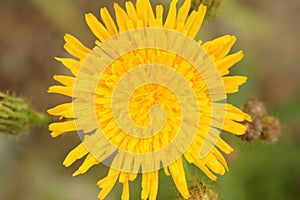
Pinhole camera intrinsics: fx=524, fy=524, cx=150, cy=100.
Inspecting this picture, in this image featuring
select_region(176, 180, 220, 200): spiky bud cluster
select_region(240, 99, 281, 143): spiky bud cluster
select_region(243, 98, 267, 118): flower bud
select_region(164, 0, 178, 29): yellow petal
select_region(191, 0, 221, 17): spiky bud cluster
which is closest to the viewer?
select_region(164, 0, 178, 29): yellow petal

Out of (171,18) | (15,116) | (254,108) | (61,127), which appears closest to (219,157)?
(254,108)

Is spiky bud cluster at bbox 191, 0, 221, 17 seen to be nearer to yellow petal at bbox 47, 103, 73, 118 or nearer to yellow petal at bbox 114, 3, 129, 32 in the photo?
yellow petal at bbox 114, 3, 129, 32

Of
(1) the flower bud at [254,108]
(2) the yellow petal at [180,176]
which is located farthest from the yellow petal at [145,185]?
(1) the flower bud at [254,108]

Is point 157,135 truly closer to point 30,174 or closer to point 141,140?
point 141,140

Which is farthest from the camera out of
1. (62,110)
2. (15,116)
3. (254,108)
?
(15,116)

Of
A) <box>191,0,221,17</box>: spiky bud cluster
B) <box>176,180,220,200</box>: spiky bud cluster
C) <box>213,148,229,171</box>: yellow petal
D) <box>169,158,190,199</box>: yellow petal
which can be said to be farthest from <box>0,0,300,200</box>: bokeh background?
<box>169,158,190,199</box>: yellow petal

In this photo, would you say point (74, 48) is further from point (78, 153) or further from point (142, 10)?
point (78, 153)
